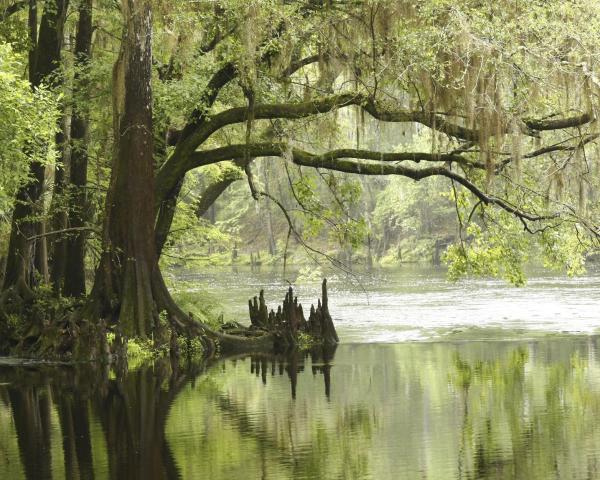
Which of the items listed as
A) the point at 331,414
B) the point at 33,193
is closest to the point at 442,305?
the point at 33,193

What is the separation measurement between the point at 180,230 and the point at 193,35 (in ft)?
20.1

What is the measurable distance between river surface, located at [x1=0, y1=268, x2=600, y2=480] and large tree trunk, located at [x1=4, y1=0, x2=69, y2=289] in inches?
89.4

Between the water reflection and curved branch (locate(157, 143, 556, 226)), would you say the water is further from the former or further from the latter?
the water reflection

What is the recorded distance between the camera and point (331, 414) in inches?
459

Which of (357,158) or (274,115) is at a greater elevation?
(274,115)

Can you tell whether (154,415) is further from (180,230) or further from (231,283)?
(231,283)

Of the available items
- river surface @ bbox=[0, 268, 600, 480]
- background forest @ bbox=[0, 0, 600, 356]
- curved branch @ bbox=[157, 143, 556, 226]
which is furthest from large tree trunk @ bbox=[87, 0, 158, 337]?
curved branch @ bbox=[157, 143, 556, 226]

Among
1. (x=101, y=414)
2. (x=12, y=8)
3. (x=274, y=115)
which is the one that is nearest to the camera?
(x=101, y=414)

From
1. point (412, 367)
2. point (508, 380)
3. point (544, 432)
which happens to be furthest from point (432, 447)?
point (412, 367)

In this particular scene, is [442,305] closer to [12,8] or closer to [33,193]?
[33,193]

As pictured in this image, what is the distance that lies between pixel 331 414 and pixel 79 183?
9240 mm

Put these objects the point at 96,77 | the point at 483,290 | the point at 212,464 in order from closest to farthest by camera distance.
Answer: the point at 212,464 < the point at 96,77 < the point at 483,290

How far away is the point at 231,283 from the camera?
136 ft

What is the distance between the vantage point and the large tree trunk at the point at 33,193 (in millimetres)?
18783
